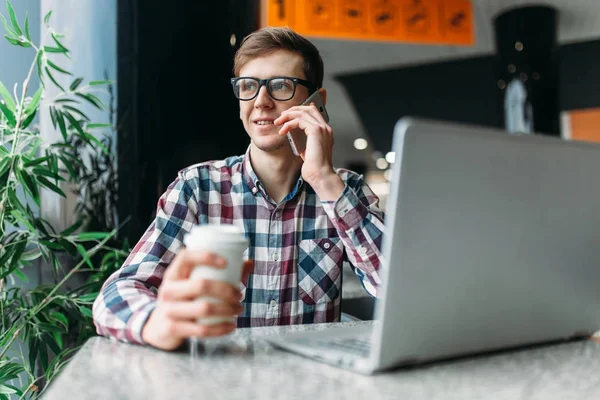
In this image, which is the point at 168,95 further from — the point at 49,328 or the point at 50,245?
the point at 49,328

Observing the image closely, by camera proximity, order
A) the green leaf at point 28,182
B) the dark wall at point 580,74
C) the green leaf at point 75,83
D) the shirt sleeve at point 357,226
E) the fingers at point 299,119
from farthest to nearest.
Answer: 1. the dark wall at point 580,74
2. the green leaf at point 75,83
3. the green leaf at point 28,182
4. the fingers at point 299,119
5. the shirt sleeve at point 357,226

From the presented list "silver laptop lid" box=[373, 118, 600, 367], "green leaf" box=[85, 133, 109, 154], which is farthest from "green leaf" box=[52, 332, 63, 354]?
"silver laptop lid" box=[373, 118, 600, 367]

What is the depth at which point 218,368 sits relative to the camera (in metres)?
0.72

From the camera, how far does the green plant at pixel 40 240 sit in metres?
1.55

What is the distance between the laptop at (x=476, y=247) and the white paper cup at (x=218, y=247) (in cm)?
17

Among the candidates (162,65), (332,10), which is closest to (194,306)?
(162,65)

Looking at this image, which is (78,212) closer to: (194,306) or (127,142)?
(127,142)

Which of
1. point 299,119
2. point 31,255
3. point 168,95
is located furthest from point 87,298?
point 299,119

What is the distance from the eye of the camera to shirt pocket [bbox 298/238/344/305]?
4.53ft

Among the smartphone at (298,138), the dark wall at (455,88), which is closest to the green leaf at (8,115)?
the smartphone at (298,138)

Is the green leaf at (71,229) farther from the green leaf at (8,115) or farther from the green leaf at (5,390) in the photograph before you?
the green leaf at (5,390)

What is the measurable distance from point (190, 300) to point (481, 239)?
37 centimetres

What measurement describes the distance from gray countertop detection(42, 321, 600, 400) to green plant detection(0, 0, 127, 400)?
882mm

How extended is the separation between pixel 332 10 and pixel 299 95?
2.52 metres
